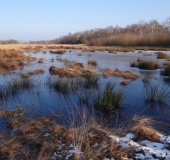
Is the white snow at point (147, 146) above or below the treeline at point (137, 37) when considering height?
below

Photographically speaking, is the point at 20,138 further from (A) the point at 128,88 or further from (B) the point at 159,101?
(A) the point at 128,88

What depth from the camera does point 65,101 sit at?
7.29m

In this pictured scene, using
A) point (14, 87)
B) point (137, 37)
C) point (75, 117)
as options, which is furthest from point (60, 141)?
point (137, 37)

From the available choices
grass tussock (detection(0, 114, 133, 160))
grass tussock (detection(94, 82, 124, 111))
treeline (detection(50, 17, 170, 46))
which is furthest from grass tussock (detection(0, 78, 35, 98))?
treeline (detection(50, 17, 170, 46))

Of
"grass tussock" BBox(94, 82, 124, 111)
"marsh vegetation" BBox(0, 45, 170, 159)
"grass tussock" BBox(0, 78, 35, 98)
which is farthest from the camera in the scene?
"grass tussock" BBox(0, 78, 35, 98)

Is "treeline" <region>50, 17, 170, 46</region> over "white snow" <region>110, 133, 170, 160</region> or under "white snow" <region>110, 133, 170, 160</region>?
over

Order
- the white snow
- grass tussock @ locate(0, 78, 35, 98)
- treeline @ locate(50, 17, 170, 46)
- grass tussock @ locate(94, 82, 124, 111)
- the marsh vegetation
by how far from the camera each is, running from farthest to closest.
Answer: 1. treeline @ locate(50, 17, 170, 46)
2. grass tussock @ locate(0, 78, 35, 98)
3. grass tussock @ locate(94, 82, 124, 111)
4. the marsh vegetation
5. the white snow

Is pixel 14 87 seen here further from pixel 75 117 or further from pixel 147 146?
pixel 147 146

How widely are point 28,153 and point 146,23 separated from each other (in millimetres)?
80931

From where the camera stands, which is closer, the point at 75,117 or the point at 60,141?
the point at 60,141

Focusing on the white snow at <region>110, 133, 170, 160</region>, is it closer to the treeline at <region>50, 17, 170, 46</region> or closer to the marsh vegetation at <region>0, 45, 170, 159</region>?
the marsh vegetation at <region>0, 45, 170, 159</region>

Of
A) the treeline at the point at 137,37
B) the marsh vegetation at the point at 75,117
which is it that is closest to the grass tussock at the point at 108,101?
the marsh vegetation at the point at 75,117

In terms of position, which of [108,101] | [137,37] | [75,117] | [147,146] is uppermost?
[137,37]

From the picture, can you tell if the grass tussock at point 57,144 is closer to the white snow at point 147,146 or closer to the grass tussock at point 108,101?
the white snow at point 147,146
